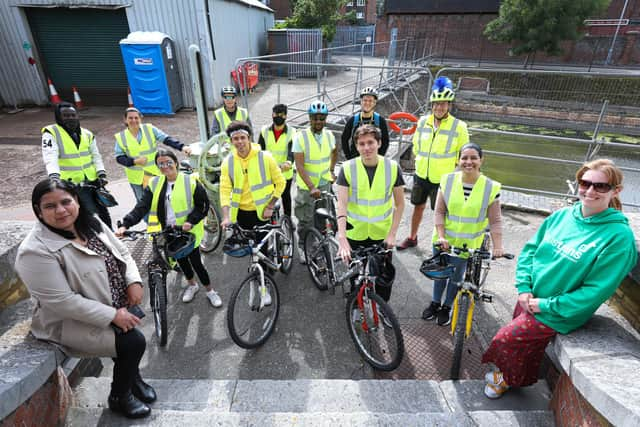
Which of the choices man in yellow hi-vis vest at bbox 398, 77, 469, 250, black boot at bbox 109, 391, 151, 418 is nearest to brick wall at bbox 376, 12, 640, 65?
man in yellow hi-vis vest at bbox 398, 77, 469, 250

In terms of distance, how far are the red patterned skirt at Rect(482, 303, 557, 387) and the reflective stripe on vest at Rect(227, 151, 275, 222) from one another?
8.23ft

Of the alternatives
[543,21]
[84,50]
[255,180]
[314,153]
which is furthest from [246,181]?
[543,21]

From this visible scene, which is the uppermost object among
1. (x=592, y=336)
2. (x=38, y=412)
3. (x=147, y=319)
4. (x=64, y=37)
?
(x=64, y=37)

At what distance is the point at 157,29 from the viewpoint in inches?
464

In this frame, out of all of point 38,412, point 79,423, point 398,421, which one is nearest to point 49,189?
point 38,412

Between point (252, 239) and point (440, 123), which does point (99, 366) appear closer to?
point (252, 239)

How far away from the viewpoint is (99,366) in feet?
10.5

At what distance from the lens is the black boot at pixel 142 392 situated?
2631 mm

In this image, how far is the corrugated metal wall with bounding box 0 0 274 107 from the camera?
37.8 feet

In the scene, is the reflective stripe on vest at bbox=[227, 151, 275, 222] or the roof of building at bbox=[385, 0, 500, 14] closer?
the reflective stripe on vest at bbox=[227, 151, 275, 222]

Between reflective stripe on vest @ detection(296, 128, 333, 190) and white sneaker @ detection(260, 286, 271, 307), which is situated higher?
reflective stripe on vest @ detection(296, 128, 333, 190)

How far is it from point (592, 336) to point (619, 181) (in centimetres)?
104

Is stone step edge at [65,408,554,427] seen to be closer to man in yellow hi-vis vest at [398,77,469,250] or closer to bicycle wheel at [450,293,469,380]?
bicycle wheel at [450,293,469,380]

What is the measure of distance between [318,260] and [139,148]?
2.79m
